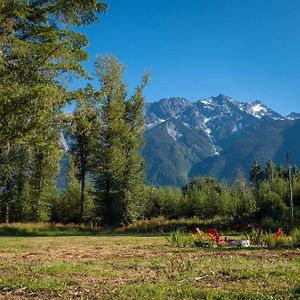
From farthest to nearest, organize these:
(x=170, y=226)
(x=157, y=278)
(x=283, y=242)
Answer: (x=170, y=226)
(x=283, y=242)
(x=157, y=278)

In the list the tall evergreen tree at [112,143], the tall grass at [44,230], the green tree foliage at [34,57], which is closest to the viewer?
the green tree foliage at [34,57]

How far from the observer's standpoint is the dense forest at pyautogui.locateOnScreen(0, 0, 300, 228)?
37.9ft

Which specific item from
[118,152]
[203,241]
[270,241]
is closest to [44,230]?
[118,152]

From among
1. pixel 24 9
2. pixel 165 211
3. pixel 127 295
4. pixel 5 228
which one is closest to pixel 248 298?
pixel 127 295

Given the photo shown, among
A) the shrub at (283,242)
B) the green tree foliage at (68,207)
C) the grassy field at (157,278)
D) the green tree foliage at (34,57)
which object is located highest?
the green tree foliage at (34,57)

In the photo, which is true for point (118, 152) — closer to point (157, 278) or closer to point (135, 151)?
point (135, 151)

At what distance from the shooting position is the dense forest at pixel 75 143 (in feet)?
37.9

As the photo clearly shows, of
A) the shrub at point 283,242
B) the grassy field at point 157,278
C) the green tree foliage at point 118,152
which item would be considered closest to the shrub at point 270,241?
the shrub at point 283,242

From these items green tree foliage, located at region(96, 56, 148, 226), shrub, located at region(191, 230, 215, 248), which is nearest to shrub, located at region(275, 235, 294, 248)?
shrub, located at region(191, 230, 215, 248)

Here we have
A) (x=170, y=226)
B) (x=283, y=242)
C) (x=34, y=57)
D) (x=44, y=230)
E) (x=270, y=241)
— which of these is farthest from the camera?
(x=170, y=226)

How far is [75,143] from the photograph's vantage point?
1695 inches

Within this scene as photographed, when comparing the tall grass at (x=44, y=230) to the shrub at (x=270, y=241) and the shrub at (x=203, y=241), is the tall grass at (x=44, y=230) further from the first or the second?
the shrub at (x=270, y=241)

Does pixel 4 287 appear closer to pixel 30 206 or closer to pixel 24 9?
pixel 24 9

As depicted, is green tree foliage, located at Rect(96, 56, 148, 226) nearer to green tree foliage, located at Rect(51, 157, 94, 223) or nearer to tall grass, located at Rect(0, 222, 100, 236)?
tall grass, located at Rect(0, 222, 100, 236)
